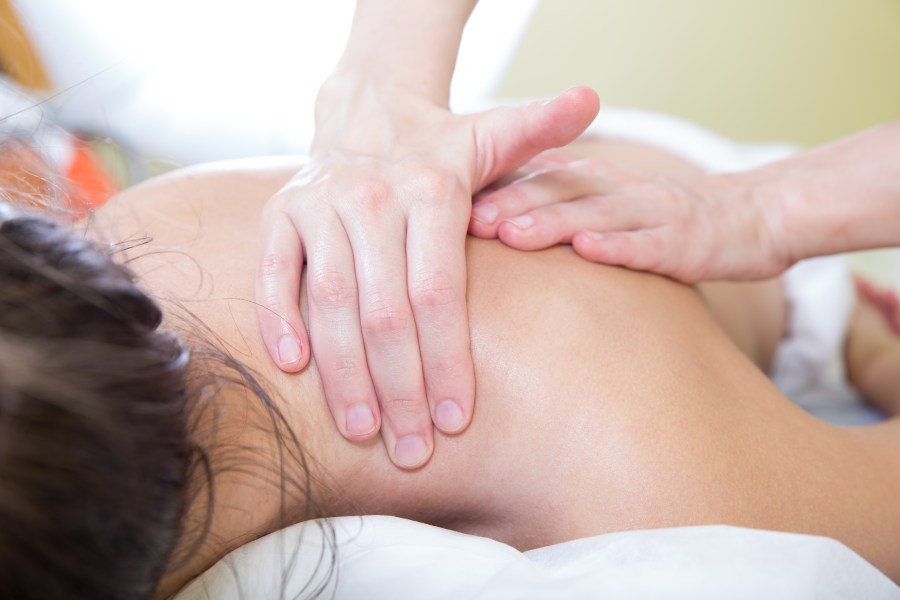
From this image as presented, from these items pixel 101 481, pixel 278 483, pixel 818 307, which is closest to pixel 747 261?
pixel 818 307

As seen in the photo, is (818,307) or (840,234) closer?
(840,234)

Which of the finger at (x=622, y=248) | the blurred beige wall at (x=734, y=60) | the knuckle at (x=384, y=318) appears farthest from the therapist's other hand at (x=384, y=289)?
the blurred beige wall at (x=734, y=60)

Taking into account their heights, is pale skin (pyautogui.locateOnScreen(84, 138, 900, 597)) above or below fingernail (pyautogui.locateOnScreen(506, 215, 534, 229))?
below

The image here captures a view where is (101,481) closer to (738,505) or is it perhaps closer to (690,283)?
(738,505)

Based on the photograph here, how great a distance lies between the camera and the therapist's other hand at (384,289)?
24.1 inches

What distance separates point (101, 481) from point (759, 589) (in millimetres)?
480

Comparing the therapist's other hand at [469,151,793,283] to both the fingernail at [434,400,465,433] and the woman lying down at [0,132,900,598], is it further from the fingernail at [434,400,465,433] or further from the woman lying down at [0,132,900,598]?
the fingernail at [434,400,465,433]

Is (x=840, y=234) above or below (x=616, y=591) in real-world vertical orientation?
above

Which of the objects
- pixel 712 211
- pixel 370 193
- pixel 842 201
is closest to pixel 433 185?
pixel 370 193

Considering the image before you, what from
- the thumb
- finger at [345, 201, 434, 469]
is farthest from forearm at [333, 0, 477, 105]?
finger at [345, 201, 434, 469]

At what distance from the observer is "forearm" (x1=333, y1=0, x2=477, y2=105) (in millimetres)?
793

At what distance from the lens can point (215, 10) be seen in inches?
70.7

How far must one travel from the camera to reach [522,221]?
72 cm

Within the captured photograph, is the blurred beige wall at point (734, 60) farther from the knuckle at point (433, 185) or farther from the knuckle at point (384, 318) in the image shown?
the knuckle at point (384, 318)
